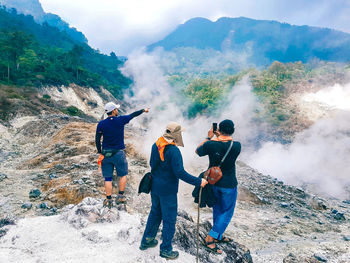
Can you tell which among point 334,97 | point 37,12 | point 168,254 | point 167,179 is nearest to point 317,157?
point 334,97

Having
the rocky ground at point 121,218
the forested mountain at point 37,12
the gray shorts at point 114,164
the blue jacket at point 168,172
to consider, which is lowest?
the rocky ground at point 121,218

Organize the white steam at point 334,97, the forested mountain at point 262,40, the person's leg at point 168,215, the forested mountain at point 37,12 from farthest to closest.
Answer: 1. the forested mountain at point 37,12
2. the forested mountain at point 262,40
3. the white steam at point 334,97
4. the person's leg at point 168,215

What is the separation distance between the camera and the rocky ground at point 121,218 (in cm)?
268

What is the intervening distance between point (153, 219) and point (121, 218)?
2.90 feet

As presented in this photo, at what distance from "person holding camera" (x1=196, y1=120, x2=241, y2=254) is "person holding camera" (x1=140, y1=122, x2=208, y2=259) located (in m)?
0.31

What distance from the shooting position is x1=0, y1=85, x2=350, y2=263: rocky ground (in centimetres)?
268

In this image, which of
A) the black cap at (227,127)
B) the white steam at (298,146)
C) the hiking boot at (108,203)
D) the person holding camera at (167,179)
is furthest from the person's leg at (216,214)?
the white steam at (298,146)

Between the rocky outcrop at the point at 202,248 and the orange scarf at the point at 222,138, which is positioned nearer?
the orange scarf at the point at 222,138

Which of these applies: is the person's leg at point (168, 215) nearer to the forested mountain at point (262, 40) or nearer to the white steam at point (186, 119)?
the white steam at point (186, 119)

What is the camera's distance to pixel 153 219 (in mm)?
2523

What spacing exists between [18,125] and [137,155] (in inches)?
295

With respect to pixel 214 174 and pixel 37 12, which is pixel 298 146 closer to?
pixel 214 174

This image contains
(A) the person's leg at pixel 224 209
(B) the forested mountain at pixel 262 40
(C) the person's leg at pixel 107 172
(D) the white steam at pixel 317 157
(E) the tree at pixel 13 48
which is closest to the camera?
(A) the person's leg at pixel 224 209

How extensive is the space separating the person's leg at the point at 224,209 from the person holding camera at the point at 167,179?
408mm
